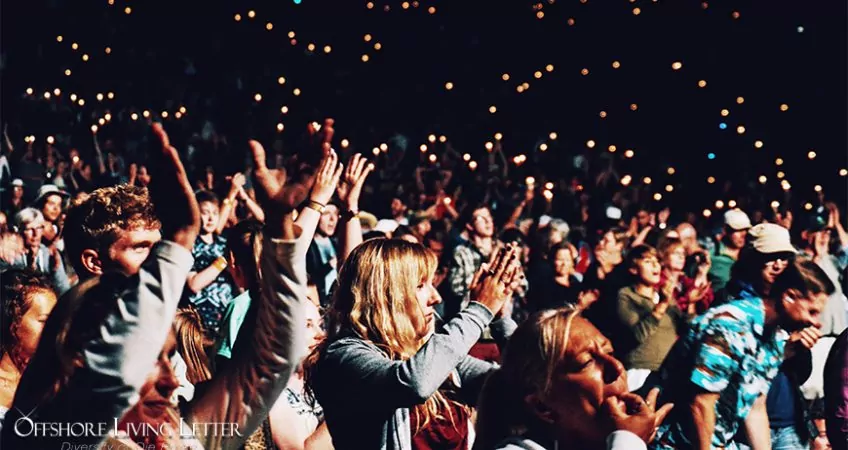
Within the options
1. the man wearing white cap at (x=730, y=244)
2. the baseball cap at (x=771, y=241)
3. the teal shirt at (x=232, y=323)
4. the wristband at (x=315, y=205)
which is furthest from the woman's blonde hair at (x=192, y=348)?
the man wearing white cap at (x=730, y=244)

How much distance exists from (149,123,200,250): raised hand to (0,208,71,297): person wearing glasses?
569 cm

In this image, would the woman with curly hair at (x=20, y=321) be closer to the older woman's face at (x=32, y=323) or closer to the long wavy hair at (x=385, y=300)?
the older woman's face at (x=32, y=323)

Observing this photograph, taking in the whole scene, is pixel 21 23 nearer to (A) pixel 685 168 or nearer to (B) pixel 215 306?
(A) pixel 685 168

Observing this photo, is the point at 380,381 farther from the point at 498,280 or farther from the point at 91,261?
the point at 91,261

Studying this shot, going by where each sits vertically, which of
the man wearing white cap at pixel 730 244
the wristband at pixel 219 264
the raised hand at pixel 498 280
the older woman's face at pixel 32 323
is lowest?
the man wearing white cap at pixel 730 244

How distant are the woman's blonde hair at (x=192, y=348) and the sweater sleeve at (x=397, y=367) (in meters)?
0.85

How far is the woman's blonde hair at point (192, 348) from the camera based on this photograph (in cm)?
456

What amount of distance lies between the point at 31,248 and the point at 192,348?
4678 mm

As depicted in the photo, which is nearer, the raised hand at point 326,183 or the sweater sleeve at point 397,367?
the raised hand at point 326,183

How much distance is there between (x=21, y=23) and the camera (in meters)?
19.0

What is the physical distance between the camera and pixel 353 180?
4.76 m

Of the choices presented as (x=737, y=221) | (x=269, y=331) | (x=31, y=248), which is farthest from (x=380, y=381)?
(x=737, y=221)

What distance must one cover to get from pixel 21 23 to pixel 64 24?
66 cm

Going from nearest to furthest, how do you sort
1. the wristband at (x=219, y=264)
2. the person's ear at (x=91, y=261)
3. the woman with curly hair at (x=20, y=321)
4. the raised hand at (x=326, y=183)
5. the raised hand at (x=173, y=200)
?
the raised hand at (x=173, y=200) < the raised hand at (x=326, y=183) < the person's ear at (x=91, y=261) < the woman with curly hair at (x=20, y=321) < the wristband at (x=219, y=264)
